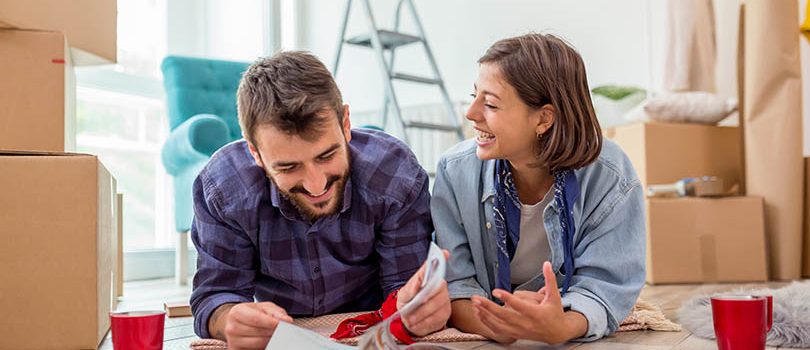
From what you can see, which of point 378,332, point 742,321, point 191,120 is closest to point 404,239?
point 378,332

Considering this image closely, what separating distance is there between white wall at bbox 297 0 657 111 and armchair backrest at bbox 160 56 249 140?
1.04 metres

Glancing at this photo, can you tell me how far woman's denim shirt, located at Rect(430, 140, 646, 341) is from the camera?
1.31 meters

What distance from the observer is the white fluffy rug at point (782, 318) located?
52.0 inches

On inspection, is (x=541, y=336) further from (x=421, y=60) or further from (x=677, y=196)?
(x=421, y=60)

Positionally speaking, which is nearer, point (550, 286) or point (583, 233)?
point (550, 286)

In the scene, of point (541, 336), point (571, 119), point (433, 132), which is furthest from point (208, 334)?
point (433, 132)

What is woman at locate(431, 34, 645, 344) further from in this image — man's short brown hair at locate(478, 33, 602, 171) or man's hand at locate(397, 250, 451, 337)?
man's hand at locate(397, 250, 451, 337)

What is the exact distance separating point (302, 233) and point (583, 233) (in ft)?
1.63

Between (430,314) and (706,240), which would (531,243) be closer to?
(430,314)

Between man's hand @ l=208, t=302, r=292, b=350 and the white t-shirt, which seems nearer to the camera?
man's hand @ l=208, t=302, r=292, b=350

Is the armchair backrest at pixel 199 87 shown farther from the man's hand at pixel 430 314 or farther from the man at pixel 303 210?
the man's hand at pixel 430 314

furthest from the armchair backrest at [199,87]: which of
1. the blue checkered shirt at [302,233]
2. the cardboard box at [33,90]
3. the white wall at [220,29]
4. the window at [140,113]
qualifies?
the blue checkered shirt at [302,233]

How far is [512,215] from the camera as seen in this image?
142cm

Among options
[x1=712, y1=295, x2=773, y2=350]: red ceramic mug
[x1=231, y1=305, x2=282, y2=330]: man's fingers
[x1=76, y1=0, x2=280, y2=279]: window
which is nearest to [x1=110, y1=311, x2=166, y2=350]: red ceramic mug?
[x1=231, y1=305, x2=282, y2=330]: man's fingers
